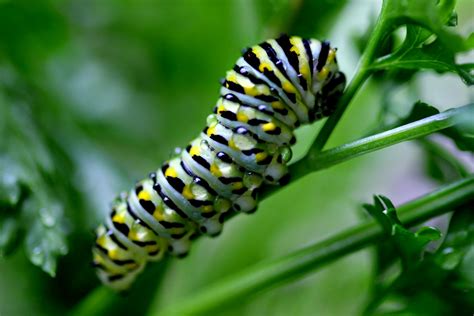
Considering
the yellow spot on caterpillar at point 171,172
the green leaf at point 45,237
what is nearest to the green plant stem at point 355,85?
the yellow spot on caterpillar at point 171,172

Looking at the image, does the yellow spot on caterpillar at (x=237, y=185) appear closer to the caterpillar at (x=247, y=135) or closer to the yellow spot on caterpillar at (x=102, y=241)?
the caterpillar at (x=247, y=135)

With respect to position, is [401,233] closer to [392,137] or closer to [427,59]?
[392,137]

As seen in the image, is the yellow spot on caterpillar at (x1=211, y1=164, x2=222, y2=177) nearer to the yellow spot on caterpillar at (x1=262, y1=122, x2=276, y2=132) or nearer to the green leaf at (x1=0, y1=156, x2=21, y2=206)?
the yellow spot on caterpillar at (x1=262, y1=122, x2=276, y2=132)

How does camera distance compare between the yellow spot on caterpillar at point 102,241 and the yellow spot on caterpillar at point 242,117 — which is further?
the yellow spot on caterpillar at point 102,241

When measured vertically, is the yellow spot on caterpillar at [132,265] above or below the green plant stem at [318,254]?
above

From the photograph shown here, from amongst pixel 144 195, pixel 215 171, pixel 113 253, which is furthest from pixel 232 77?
pixel 113 253
